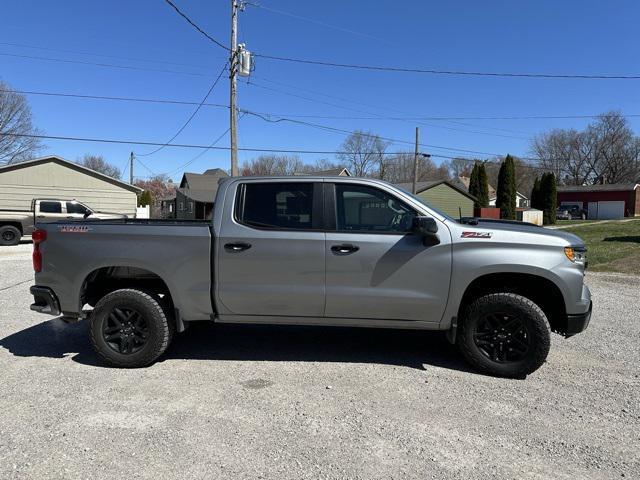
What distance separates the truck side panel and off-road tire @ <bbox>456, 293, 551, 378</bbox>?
2447mm

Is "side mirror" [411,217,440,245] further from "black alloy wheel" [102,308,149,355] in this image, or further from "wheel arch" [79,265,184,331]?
"black alloy wheel" [102,308,149,355]

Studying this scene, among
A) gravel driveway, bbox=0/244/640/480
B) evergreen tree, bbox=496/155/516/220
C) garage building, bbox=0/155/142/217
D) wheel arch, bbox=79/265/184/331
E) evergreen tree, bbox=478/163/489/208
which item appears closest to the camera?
gravel driveway, bbox=0/244/640/480

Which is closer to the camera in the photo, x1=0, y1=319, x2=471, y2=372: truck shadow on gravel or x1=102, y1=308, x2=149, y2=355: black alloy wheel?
x1=102, y1=308, x2=149, y2=355: black alloy wheel

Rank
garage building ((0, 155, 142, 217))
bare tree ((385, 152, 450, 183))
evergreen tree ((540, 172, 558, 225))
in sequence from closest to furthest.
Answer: garage building ((0, 155, 142, 217)), evergreen tree ((540, 172, 558, 225)), bare tree ((385, 152, 450, 183))

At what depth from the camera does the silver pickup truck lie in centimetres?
438

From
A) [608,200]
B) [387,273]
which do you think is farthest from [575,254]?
[608,200]

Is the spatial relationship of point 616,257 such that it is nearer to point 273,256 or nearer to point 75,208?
point 273,256

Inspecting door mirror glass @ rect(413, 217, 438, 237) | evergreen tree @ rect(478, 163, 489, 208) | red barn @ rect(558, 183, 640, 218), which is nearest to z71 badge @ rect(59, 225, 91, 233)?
door mirror glass @ rect(413, 217, 438, 237)

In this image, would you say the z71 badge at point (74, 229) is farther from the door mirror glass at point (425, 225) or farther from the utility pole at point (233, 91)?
the utility pole at point (233, 91)

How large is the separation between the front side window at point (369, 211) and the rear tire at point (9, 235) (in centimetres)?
1819

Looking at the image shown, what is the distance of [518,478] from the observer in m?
2.89

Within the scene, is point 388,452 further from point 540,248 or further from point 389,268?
point 540,248

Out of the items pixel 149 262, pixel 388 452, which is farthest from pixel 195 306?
pixel 388 452

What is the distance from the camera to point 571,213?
55938 mm
